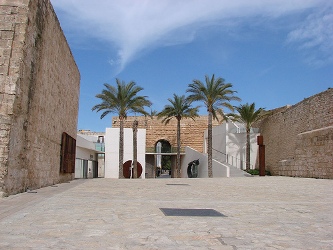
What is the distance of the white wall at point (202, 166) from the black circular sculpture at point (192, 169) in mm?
433

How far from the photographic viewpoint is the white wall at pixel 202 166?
2712 centimetres

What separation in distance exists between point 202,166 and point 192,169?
336 cm

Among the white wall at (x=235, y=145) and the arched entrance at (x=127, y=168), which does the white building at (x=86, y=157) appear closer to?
the arched entrance at (x=127, y=168)

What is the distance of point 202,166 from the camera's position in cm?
3073

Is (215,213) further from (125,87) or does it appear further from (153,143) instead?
(153,143)

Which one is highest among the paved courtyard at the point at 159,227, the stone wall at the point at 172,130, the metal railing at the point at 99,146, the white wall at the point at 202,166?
the stone wall at the point at 172,130

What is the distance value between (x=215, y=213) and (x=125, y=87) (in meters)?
21.0

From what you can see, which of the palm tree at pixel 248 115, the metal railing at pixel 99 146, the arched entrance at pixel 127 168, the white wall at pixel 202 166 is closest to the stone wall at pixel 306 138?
the palm tree at pixel 248 115

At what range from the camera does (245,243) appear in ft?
11.0

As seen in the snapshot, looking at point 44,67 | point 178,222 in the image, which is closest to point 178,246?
point 178,222

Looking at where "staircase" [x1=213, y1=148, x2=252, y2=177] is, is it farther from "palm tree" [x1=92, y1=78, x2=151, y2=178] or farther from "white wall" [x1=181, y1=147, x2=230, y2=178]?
"palm tree" [x1=92, y1=78, x2=151, y2=178]

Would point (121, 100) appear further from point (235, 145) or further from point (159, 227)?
point (159, 227)

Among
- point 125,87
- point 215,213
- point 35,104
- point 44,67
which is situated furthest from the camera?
point 125,87

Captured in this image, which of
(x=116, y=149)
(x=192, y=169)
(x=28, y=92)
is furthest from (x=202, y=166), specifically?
(x=28, y=92)
